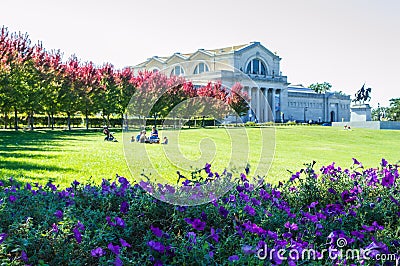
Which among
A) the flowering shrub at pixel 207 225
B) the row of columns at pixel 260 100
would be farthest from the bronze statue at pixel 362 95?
the flowering shrub at pixel 207 225

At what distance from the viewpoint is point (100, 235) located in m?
3.84

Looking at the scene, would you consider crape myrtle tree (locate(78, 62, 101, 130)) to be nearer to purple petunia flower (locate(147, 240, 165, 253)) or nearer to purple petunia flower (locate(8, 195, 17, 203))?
purple petunia flower (locate(8, 195, 17, 203))

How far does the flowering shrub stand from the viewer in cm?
363

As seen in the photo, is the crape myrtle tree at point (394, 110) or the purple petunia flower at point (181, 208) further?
the crape myrtle tree at point (394, 110)

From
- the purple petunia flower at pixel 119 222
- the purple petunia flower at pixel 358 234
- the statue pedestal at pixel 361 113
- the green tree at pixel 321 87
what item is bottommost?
the purple petunia flower at pixel 358 234

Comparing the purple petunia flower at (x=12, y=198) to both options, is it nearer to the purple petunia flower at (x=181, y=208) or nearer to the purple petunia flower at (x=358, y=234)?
the purple petunia flower at (x=181, y=208)

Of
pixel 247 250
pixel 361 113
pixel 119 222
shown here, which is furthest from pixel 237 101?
pixel 361 113

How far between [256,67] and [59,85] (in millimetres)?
56350

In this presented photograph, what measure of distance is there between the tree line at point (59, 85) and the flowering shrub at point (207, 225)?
38.3 ft

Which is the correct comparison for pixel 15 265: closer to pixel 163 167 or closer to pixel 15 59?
pixel 163 167

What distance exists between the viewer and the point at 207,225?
482 centimetres

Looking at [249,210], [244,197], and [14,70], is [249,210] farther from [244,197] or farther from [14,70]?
[14,70]

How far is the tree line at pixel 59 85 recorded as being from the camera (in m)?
26.4

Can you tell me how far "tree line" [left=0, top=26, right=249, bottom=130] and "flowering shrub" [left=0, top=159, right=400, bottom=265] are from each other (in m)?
11.7
